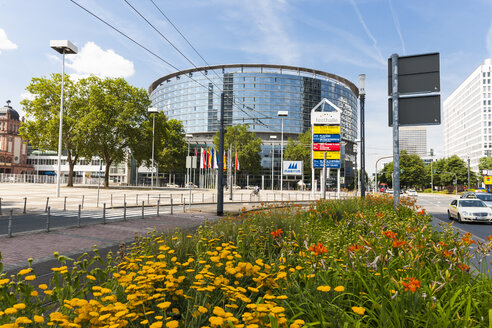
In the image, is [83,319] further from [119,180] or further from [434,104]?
[119,180]

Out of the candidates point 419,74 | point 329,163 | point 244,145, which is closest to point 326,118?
point 329,163

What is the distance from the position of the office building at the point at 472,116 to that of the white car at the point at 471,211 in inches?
4421

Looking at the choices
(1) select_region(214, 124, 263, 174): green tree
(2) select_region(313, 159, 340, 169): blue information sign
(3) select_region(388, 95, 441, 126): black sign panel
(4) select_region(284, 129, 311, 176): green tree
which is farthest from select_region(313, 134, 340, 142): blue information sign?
(4) select_region(284, 129, 311, 176): green tree

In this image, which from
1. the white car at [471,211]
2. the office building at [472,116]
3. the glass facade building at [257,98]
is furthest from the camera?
the office building at [472,116]

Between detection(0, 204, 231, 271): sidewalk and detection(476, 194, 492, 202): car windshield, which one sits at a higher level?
detection(476, 194, 492, 202): car windshield

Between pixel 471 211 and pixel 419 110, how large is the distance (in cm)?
1137

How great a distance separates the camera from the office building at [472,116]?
12262 cm

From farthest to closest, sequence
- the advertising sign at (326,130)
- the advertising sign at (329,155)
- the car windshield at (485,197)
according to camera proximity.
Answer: the advertising sign at (326,130) → the advertising sign at (329,155) → the car windshield at (485,197)

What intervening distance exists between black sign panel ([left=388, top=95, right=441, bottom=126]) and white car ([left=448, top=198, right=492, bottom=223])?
11160mm

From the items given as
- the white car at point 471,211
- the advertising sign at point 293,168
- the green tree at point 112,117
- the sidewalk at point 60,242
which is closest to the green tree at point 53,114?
the green tree at point 112,117

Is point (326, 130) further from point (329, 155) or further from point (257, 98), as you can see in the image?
point (257, 98)

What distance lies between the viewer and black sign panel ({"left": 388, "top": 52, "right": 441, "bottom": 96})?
23.9 feet

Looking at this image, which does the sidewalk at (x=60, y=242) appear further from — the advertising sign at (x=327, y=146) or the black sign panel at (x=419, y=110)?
the advertising sign at (x=327, y=146)

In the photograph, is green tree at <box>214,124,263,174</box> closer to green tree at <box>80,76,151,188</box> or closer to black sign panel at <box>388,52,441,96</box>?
green tree at <box>80,76,151,188</box>
